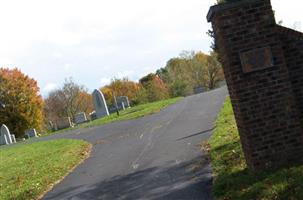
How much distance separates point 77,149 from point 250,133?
1160 cm

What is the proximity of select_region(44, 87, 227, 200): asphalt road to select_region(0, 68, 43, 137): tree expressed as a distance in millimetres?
33359

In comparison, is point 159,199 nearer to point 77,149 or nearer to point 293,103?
point 293,103

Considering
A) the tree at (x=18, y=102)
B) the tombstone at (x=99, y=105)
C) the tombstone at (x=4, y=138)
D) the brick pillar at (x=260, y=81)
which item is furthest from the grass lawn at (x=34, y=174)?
the tree at (x=18, y=102)

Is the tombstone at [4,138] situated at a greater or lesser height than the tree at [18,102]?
lesser

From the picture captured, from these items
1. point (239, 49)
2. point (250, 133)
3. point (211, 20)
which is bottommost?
point (250, 133)

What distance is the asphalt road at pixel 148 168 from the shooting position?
1000 cm

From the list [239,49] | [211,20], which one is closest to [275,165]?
[239,49]

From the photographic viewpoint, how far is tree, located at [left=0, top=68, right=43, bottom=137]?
2045 inches

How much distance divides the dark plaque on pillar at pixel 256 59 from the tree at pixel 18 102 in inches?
1782

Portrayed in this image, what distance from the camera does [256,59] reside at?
899 centimetres

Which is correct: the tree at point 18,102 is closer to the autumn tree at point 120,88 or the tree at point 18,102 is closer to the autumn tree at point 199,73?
the autumn tree at point 199,73

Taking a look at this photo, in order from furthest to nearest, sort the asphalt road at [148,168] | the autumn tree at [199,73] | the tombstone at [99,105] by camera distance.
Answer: the autumn tree at [199,73]
the tombstone at [99,105]
the asphalt road at [148,168]

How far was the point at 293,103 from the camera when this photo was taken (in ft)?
30.0

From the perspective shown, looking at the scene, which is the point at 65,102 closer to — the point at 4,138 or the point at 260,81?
the point at 4,138
